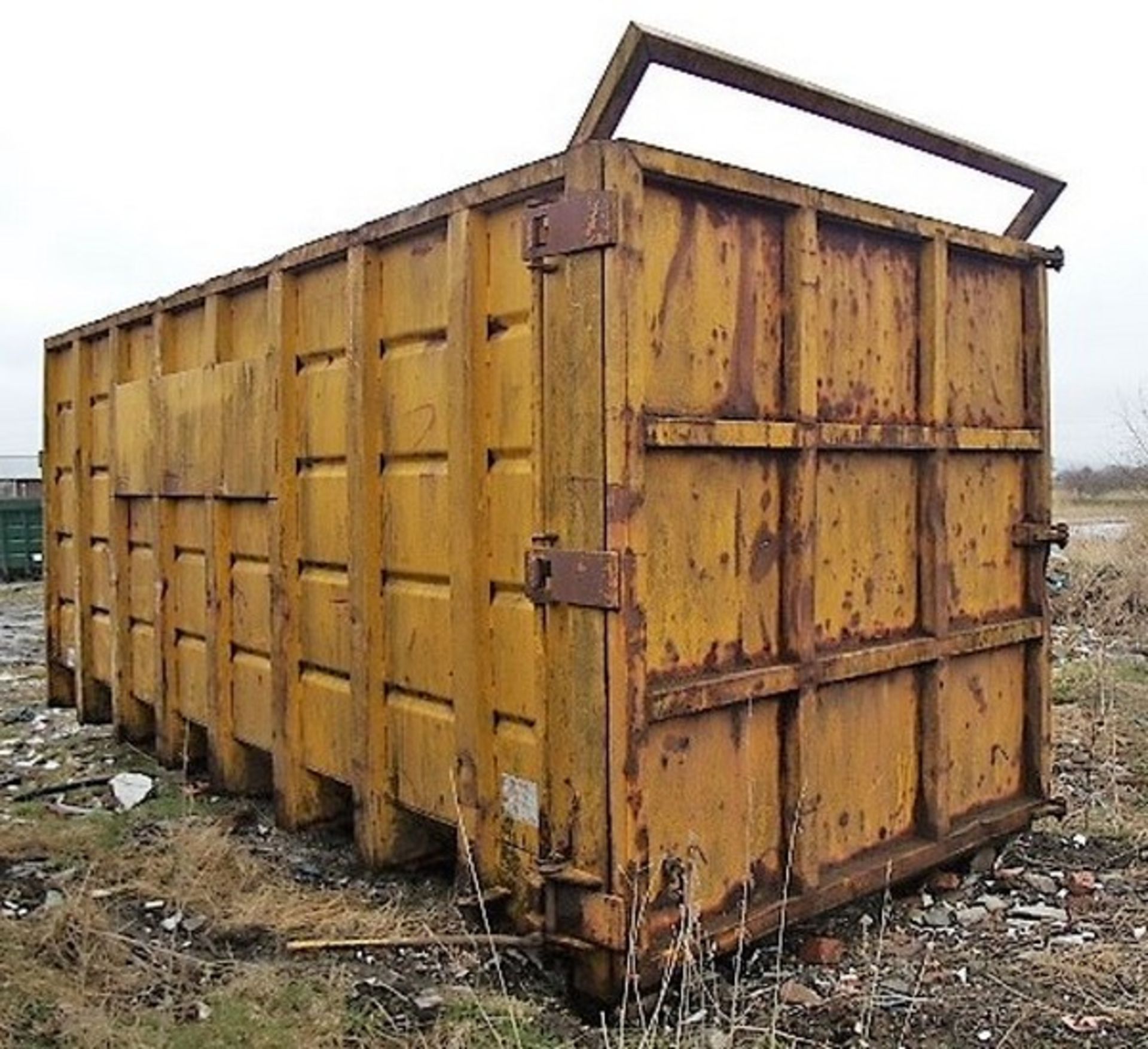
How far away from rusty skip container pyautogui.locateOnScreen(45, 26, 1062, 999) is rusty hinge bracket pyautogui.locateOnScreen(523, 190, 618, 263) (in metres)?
0.01

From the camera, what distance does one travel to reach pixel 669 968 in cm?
292

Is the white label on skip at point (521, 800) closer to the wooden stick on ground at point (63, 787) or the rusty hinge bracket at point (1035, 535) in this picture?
the rusty hinge bracket at point (1035, 535)

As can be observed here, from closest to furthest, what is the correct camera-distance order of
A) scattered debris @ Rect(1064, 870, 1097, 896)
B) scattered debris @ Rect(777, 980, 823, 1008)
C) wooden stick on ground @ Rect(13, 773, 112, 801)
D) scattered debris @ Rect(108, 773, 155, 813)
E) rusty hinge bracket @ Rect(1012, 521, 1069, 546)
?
scattered debris @ Rect(777, 980, 823, 1008) → scattered debris @ Rect(1064, 870, 1097, 896) → rusty hinge bracket @ Rect(1012, 521, 1069, 546) → scattered debris @ Rect(108, 773, 155, 813) → wooden stick on ground @ Rect(13, 773, 112, 801)

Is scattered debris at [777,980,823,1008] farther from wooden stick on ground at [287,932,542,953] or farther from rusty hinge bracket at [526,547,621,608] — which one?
rusty hinge bracket at [526,547,621,608]

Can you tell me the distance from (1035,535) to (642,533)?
2015mm

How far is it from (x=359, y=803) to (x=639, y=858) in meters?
1.33

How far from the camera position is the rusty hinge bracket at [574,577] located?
Result: 9.48ft

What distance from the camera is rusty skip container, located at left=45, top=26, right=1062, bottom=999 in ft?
9.77

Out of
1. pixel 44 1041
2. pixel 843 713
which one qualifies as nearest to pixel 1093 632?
pixel 843 713

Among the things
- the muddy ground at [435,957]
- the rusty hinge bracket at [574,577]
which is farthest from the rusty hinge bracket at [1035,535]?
the rusty hinge bracket at [574,577]

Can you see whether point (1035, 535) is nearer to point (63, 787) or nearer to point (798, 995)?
point (798, 995)

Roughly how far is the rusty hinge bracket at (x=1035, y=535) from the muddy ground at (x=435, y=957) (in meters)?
1.10

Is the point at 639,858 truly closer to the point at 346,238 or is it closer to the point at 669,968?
the point at 669,968

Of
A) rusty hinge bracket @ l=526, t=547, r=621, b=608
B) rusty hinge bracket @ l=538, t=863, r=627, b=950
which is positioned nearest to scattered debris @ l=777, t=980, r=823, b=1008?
rusty hinge bracket @ l=538, t=863, r=627, b=950
